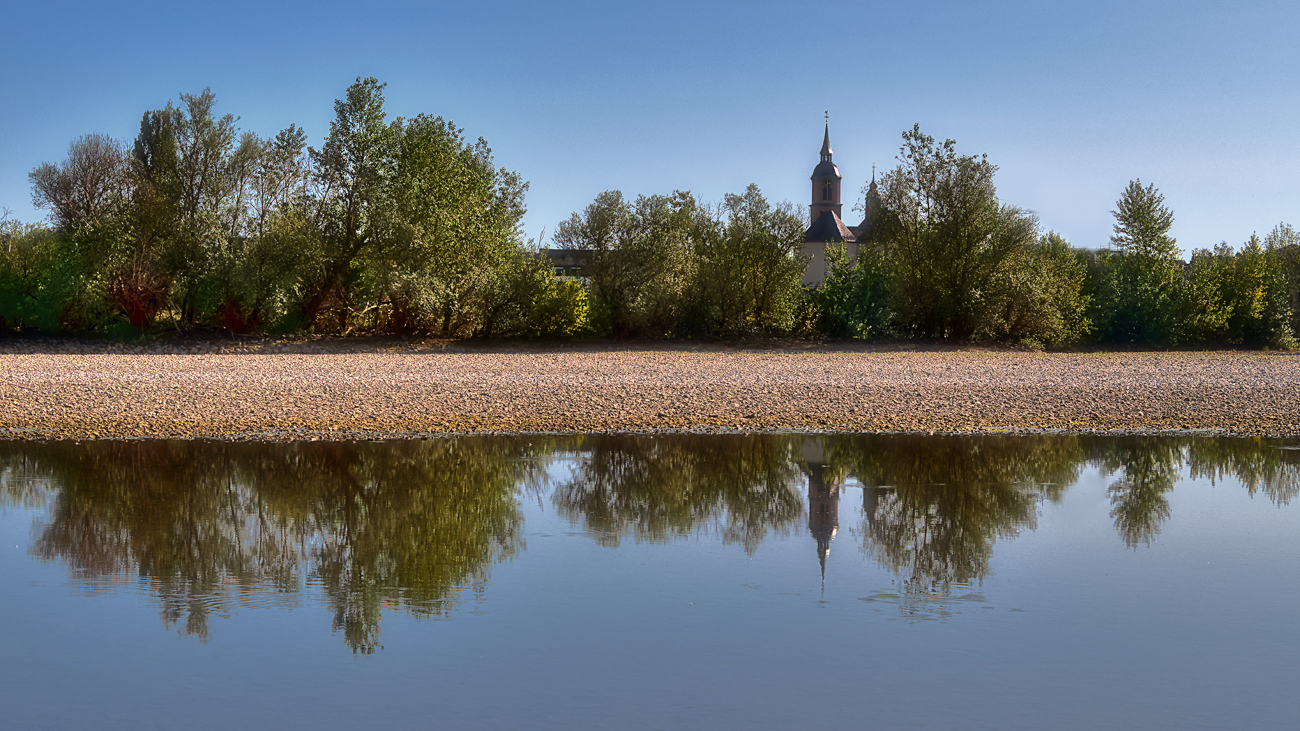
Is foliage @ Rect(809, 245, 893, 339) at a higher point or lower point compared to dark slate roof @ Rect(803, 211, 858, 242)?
lower

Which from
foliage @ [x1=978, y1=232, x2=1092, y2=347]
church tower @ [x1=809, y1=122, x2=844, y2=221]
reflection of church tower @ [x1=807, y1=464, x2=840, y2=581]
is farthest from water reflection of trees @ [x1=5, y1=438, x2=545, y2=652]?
church tower @ [x1=809, y1=122, x2=844, y2=221]

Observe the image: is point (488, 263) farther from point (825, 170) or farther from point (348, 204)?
point (825, 170)

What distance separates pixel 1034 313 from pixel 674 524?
27.8 m

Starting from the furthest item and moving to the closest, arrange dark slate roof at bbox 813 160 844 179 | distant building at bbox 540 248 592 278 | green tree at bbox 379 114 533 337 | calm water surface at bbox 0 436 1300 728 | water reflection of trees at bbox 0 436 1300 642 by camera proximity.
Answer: dark slate roof at bbox 813 160 844 179 < distant building at bbox 540 248 592 278 < green tree at bbox 379 114 533 337 < water reflection of trees at bbox 0 436 1300 642 < calm water surface at bbox 0 436 1300 728

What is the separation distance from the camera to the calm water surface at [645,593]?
6.41m

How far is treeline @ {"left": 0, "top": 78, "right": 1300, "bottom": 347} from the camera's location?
35312mm

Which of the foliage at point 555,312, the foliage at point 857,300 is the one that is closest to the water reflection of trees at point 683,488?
the foliage at point 555,312

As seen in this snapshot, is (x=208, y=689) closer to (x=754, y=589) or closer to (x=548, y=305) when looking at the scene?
(x=754, y=589)

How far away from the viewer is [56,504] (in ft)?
38.8

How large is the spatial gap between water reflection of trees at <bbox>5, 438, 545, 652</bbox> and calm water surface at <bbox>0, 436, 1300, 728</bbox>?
53mm

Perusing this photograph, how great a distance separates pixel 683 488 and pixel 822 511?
1870 millimetres

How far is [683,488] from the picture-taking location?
13.0 m

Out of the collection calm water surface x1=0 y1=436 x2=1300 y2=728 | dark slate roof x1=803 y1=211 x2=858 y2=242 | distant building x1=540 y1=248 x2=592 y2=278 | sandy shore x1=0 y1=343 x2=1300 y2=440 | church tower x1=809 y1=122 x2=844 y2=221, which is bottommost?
calm water surface x1=0 y1=436 x2=1300 y2=728

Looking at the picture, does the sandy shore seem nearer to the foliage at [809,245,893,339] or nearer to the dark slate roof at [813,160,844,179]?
the foliage at [809,245,893,339]
